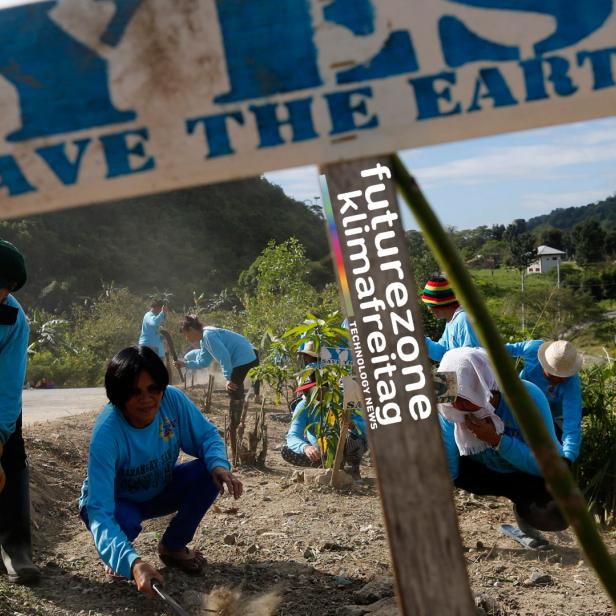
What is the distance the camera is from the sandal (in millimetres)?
3965

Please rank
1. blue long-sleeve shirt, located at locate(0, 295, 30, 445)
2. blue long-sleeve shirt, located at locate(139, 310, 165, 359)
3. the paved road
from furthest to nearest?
blue long-sleeve shirt, located at locate(139, 310, 165, 359)
the paved road
blue long-sleeve shirt, located at locate(0, 295, 30, 445)

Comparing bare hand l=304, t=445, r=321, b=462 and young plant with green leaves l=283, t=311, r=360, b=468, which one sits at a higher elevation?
young plant with green leaves l=283, t=311, r=360, b=468

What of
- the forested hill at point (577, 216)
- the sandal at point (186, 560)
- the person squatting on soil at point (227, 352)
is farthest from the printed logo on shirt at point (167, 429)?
the forested hill at point (577, 216)

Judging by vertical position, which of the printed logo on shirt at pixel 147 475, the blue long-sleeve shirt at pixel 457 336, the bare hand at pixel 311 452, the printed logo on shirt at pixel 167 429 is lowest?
the bare hand at pixel 311 452

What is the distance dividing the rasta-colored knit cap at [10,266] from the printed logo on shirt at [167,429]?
863 mm

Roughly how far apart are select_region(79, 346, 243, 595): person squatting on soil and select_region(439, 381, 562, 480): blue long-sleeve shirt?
110 centimetres

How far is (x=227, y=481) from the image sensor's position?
363 cm

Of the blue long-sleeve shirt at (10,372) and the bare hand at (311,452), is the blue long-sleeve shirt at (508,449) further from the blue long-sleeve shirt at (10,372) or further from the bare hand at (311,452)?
the blue long-sleeve shirt at (10,372)

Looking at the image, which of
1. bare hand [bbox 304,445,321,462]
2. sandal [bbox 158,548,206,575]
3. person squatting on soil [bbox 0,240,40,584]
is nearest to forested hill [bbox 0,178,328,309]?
bare hand [bbox 304,445,321,462]

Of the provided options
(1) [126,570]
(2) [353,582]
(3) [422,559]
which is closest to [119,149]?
(3) [422,559]

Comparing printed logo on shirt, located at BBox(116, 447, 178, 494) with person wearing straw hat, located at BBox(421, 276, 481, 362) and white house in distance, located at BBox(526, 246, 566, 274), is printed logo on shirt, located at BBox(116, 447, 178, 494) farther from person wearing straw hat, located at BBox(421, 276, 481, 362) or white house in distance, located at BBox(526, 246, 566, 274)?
white house in distance, located at BBox(526, 246, 566, 274)

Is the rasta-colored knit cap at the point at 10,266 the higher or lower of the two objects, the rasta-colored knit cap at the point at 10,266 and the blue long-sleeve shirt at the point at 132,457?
the higher

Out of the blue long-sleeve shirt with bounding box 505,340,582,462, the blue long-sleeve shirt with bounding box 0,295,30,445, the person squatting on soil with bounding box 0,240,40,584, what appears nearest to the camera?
the person squatting on soil with bounding box 0,240,40,584

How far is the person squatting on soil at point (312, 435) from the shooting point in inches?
219
